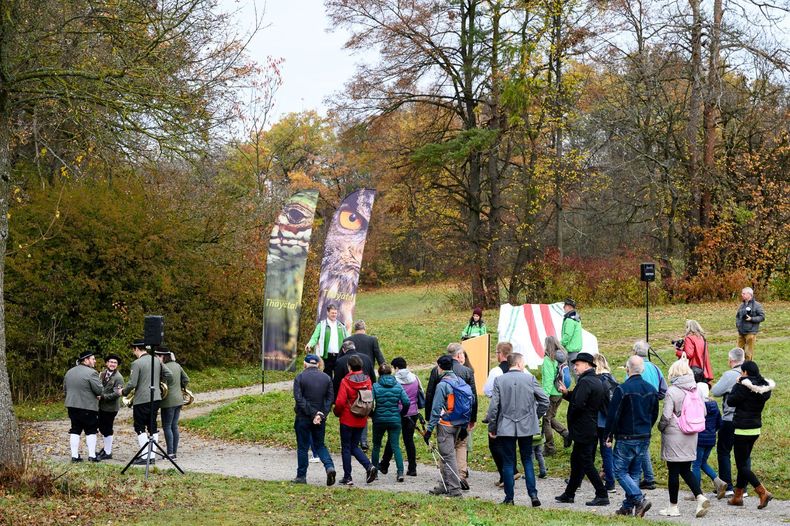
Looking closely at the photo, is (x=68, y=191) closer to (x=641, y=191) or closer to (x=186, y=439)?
(x=186, y=439)

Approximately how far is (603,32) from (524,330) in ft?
71.6

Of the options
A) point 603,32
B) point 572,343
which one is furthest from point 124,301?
point 603,32

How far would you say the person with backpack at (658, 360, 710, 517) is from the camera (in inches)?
387

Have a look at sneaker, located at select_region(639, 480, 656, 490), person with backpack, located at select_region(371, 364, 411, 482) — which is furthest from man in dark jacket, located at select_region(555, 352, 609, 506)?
person with backpack, located at select_region(371, 364, 411, 482)

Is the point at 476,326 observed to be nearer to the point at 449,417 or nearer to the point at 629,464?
the point at 449,417

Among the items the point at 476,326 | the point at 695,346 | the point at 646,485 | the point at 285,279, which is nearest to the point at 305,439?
the point at 646,485

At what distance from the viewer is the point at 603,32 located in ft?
124

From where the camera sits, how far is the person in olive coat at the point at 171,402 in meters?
13.1

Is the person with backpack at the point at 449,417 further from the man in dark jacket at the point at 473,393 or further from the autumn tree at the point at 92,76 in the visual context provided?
the autumn tree at the point at 92,76

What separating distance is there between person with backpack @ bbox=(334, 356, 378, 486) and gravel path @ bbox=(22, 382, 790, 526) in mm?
448

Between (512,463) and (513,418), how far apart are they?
557mm

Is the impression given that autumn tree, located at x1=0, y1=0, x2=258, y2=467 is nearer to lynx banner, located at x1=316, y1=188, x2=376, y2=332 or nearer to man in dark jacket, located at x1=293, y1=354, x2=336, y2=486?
man in dark jacket, located at x1=293, y1=354, x2=336, y2=486

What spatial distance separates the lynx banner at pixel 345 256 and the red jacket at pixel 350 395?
903cm

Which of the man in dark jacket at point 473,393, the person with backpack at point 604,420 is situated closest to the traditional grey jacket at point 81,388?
the man in dark jacket at point 473,393
